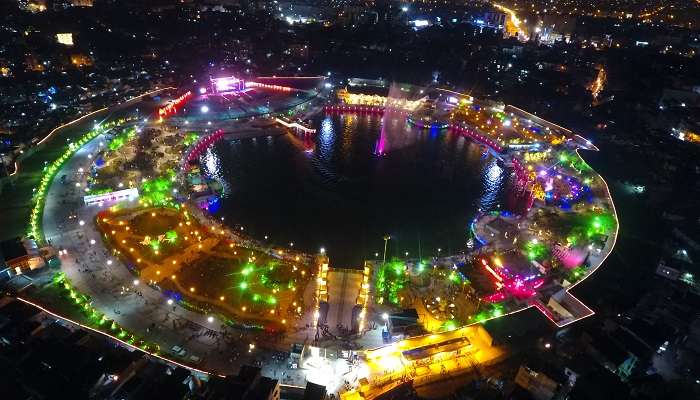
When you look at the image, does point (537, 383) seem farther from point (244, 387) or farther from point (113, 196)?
point (113, 196)

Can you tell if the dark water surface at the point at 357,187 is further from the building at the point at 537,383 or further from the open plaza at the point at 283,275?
the building at the point at 537,383

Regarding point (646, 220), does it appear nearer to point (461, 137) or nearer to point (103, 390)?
point (461, 137)

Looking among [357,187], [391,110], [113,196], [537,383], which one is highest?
[391,110]

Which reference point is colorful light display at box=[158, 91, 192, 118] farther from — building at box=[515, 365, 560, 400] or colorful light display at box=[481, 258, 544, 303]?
building at box=[515, 365, 560, 400]

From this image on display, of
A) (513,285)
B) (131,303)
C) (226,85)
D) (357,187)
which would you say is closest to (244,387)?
(131,303)

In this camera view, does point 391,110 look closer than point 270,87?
Yes

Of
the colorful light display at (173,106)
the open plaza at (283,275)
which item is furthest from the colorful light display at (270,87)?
the open plaza at (283,275)

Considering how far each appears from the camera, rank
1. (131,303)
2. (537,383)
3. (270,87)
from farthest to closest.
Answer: (270,87) → (131,303) → (537,383)
